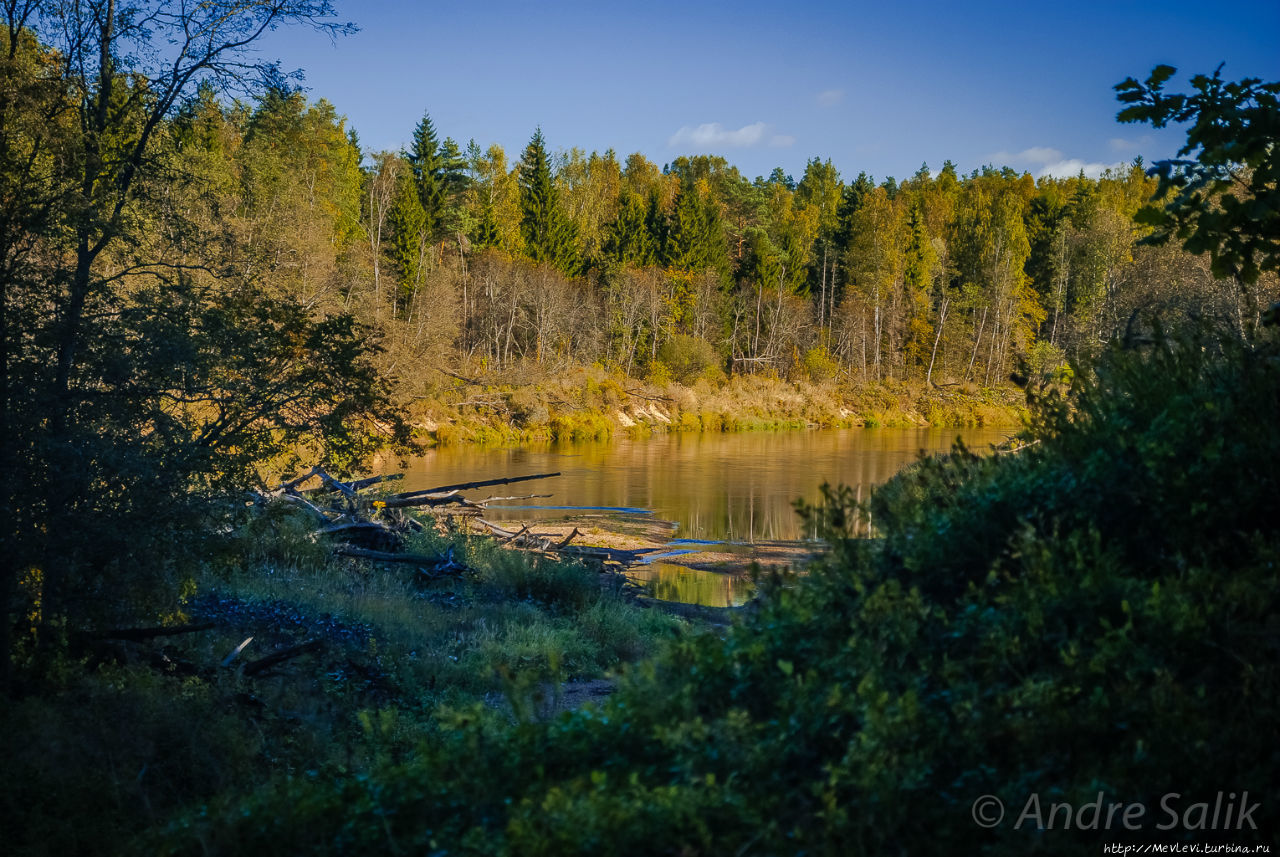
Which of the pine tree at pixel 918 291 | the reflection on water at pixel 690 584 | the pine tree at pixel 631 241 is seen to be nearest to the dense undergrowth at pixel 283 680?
the reflection on water at pixel 690 584

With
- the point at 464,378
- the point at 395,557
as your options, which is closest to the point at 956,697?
the point at 395,557

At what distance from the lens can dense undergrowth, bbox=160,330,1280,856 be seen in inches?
100

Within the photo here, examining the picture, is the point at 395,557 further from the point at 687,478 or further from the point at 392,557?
the point at 687,478

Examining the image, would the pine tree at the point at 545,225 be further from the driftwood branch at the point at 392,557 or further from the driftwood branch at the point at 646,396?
the driftwood branch at the point at 392,557

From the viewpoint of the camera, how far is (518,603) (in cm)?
1174

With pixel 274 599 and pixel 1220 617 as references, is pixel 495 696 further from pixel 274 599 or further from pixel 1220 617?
pixel 1220 617

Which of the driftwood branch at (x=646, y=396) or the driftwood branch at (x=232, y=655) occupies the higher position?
the driftwood branch at (x=646, y=396)

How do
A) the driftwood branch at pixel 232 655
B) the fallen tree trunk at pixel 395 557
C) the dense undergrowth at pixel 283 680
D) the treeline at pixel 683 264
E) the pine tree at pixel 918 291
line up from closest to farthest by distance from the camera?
the dense undergrowth at pixel 283 680
the driftwood branch at pixel 232 655
the fallen tree trunk at pixel 395 557
the treeline at pixel 683 264
the pine tree at pixel 918 291

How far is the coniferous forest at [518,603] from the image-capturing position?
106 inches

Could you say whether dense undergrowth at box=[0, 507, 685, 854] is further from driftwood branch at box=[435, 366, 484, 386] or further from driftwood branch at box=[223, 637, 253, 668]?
driftwood branch at box=[435, 366, 484, 386]

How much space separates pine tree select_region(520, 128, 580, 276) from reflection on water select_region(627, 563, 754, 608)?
134 feet

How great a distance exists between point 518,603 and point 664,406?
37.6 metres

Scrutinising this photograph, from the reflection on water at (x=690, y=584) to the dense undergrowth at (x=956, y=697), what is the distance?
10.3m

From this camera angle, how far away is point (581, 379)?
47.0m
